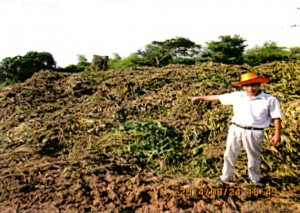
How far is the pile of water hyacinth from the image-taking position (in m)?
3.24

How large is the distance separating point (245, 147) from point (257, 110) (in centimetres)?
44

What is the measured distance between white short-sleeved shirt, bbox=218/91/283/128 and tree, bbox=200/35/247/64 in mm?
13363

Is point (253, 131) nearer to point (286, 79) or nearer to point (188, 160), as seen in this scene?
point (188, 160)

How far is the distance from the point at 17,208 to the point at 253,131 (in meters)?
2.76

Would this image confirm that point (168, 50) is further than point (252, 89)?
Yes

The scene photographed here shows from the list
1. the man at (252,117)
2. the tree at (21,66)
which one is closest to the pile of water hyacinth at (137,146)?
the man at (252,117)

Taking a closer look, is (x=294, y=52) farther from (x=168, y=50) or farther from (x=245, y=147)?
(x=245, y=147)

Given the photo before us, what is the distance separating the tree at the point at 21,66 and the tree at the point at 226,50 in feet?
30.6

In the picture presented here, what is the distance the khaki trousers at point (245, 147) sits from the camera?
311 cm

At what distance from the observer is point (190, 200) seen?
314cm

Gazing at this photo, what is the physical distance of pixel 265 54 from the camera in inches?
623
